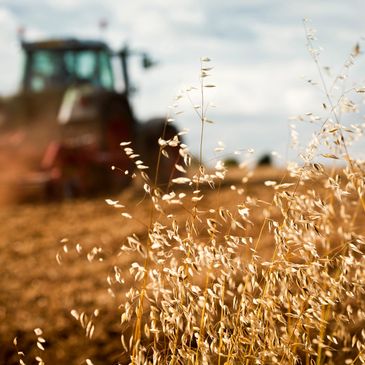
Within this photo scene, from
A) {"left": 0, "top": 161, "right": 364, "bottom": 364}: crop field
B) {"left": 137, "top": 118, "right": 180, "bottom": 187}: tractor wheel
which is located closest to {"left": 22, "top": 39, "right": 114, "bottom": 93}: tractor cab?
{"left": 137, "top": 118, "right": 180, "bottom": 187}: tractor wheel

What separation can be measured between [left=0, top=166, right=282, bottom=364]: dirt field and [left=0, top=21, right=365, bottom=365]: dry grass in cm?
1

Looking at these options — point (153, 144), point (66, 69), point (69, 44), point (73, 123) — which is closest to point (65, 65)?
point (66, 69)

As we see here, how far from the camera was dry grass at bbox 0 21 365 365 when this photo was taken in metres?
2.29

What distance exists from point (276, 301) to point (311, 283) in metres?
0.14

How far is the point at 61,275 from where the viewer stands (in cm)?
591

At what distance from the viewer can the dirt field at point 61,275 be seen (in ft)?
13.7

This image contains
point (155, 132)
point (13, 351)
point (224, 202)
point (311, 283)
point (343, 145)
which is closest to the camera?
point (311, 283)

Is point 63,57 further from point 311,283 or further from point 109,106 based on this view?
point 311,283

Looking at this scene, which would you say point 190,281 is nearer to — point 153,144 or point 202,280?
point 202,280

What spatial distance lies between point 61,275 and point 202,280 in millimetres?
1219

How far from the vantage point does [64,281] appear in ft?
18.6

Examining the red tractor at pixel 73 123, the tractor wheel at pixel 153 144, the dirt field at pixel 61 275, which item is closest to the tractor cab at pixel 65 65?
the red tractor at pixel 73 123

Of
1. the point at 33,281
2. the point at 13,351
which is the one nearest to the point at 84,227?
the point at 33,281

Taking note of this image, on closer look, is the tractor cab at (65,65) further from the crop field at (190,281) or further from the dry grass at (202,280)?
the dry grass at (202,280)
